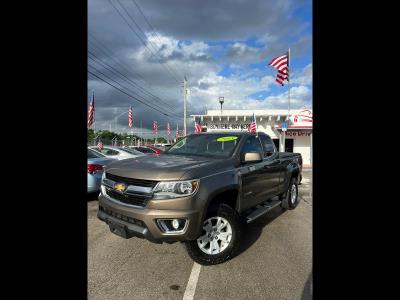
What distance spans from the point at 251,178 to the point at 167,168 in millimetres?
1643

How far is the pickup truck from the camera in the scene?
3.23 metres

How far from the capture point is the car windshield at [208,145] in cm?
455

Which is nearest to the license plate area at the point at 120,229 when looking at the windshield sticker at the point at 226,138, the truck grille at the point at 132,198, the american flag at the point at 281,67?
the truck grille at the point at 132,198

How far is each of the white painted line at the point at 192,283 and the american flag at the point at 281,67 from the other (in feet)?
43.7

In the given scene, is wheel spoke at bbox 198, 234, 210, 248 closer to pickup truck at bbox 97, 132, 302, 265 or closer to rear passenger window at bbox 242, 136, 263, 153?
pickup truck at bbox 97, 132, 302, 265

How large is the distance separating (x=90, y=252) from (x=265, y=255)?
8.47ft

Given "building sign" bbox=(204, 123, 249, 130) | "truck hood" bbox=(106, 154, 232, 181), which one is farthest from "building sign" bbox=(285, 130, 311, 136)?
"truck hood" bbox=(106, 154, 232, 181)

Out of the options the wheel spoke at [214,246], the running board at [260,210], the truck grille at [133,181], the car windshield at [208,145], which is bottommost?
the wheel spoke at [214,246]

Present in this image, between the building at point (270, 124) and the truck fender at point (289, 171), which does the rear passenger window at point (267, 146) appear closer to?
the truck fender at point (289, 171)

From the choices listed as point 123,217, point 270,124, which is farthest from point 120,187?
point 270,124

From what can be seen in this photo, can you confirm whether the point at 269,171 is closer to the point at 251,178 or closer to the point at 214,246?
the point at 251,178

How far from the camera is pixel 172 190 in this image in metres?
3.28
